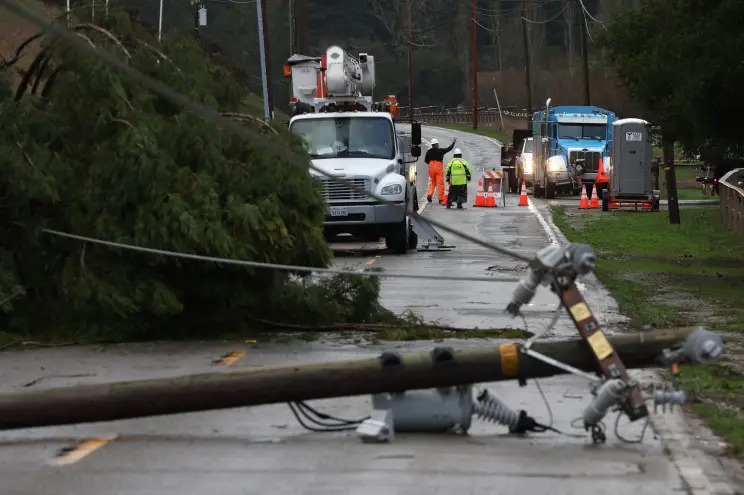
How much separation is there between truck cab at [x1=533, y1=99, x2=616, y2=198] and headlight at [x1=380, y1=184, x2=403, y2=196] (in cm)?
2323

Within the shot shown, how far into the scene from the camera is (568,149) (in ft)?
168

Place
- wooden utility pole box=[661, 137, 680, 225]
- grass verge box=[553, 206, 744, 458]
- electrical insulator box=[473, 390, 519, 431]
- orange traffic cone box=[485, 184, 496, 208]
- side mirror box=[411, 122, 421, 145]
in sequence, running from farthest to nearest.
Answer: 1. orange traffic cone box=[485, 184, 496, 208]
2. wooden utility pole box=[661, 137, 680, 225]
3. side mirror box=[411, 122, 421, 145]
4. grass verge box=[553, 206, 744, 458]
5. electrical insulator box=[473, 390, 519, 431]

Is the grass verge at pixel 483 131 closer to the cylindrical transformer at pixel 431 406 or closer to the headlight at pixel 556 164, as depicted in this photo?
the headlight at pixel 556 164

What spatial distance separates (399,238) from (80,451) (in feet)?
58.1

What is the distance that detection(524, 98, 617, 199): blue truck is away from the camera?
5059 cm

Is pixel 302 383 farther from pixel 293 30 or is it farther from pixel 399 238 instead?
pixel 293 30

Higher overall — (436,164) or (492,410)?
(436,164)

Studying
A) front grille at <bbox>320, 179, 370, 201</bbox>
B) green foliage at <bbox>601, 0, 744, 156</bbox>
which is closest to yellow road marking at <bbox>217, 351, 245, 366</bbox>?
green foliage at <bbox>601, 0, 744, 156</bbox>

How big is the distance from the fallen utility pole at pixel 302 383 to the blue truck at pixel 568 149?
40045mm

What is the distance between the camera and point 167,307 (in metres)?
13.9

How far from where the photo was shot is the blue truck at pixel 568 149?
5059 cm

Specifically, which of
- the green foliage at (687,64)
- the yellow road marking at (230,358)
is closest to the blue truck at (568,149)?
Result: the green foliage at (687,64)

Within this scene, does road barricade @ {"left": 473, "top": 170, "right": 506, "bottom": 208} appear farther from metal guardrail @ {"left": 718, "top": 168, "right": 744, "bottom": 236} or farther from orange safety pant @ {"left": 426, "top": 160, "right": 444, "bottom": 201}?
metal guardrail @ {"left": 718, "top": 168, "right": 744, "bottom": 236}

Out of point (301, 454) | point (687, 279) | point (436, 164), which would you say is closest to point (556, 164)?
point (436, 164)
